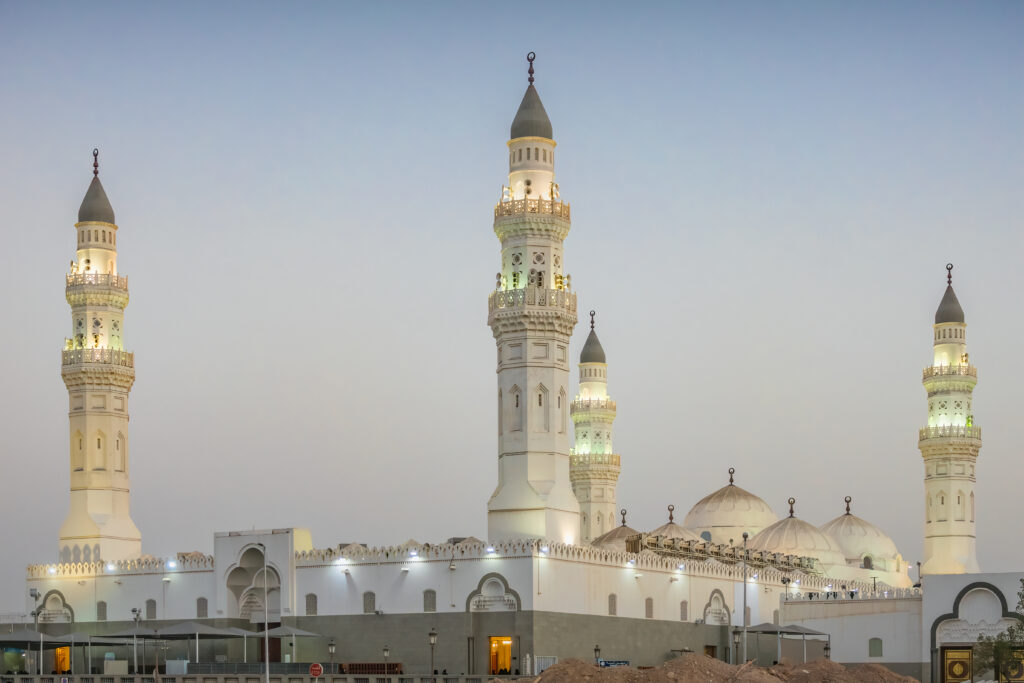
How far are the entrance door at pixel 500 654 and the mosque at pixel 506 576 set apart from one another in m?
0.05

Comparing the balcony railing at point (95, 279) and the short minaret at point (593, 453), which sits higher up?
the balcony railing at point (95, 279)

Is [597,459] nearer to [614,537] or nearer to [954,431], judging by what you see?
[614,537]

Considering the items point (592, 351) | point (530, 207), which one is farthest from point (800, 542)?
point (530, 207)

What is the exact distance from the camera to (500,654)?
59.1m

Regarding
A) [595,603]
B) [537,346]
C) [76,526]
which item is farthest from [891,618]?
[76,526]

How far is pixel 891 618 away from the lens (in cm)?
6700

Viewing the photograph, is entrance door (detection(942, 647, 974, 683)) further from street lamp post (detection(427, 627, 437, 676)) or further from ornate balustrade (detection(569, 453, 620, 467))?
ornate balustrade (detection(569, 453, 620, 467))

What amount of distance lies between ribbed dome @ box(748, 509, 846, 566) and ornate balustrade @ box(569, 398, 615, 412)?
11.5 metres

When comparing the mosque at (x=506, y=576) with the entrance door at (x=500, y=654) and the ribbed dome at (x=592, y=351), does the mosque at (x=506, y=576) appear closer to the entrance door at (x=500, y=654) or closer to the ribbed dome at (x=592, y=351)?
the entrance door at (x=500, y=654)

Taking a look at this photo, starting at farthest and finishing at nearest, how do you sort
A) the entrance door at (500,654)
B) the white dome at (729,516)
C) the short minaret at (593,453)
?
the white dome at (729,516) → the short minaret at (593,453) → the entrance door at (500,654)

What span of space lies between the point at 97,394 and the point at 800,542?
40208mm

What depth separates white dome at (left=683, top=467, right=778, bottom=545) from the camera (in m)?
95.6

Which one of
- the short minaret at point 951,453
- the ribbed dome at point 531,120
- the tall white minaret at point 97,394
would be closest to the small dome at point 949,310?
the short minaret at point 951,453

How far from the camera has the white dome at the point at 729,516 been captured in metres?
95.6
